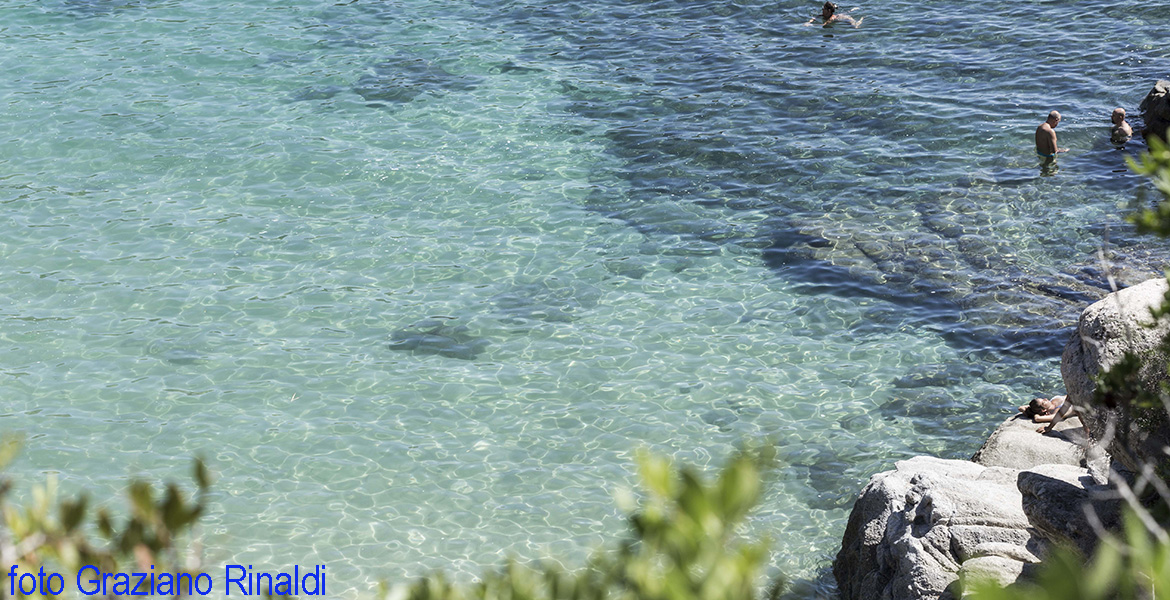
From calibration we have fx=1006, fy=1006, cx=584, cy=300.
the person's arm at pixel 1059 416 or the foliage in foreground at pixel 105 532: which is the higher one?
the foliage in foreground at pixel 105 532

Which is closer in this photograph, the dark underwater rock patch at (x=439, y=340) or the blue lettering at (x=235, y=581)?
the blue lettering at (x=235, y=581)

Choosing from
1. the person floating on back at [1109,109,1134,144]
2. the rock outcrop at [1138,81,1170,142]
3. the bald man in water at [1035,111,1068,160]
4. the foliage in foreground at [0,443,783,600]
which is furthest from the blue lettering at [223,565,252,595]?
the rock outcrop at [1138,81,1170,142]

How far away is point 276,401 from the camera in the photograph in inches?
496

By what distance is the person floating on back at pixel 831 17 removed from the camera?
901 inches

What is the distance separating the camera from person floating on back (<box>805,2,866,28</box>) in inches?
901

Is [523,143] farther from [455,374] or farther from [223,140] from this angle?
[455,374]

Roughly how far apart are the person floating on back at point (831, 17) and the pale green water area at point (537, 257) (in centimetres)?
40

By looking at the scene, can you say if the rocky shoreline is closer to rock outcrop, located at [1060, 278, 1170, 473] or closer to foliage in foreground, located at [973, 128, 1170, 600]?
rock outcrop, located at [1060, 278, 1170, 473]

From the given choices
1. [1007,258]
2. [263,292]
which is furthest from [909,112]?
[263,292]

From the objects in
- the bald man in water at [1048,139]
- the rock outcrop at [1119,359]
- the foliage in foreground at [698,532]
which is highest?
the foliage in foreground at [698,532]

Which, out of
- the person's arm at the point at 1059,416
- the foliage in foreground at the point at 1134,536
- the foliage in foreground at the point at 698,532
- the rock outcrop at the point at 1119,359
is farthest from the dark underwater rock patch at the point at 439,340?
the foliage in foreground at the point at 698,532

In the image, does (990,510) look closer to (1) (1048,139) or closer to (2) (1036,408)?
(2) (1036,408)

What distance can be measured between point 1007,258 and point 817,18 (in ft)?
35.3

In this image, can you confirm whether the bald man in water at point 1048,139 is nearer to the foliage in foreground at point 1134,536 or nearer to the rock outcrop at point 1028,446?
the rock outcrop at point 1028,446
